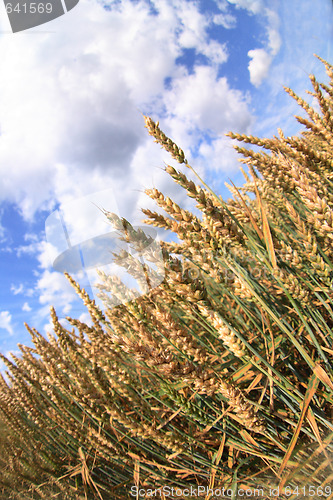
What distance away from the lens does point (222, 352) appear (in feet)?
3.76

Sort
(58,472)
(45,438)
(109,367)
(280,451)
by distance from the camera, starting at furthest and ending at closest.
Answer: (45,438), (58,472), (109,367), (280,451)

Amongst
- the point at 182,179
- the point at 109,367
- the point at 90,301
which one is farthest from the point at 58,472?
the point at 182,179

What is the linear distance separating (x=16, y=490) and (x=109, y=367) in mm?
1102

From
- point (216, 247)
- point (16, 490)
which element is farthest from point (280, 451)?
point (16, 490)

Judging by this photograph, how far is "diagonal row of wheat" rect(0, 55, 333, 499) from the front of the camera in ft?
2.16

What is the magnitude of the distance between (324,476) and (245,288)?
17.1 inches

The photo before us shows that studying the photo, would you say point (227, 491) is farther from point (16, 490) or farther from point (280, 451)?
point (16, 490)

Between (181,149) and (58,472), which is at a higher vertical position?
(181,149)

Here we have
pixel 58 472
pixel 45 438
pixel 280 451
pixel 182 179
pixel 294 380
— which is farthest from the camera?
pixel 45 438

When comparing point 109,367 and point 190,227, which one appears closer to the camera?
point 190,227

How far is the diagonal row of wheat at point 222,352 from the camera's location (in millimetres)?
658

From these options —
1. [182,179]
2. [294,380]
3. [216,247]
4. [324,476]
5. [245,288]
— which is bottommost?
[324,476]

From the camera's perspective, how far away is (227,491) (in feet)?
2.64

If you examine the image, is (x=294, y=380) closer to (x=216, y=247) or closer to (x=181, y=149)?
(x=216, y=247)
